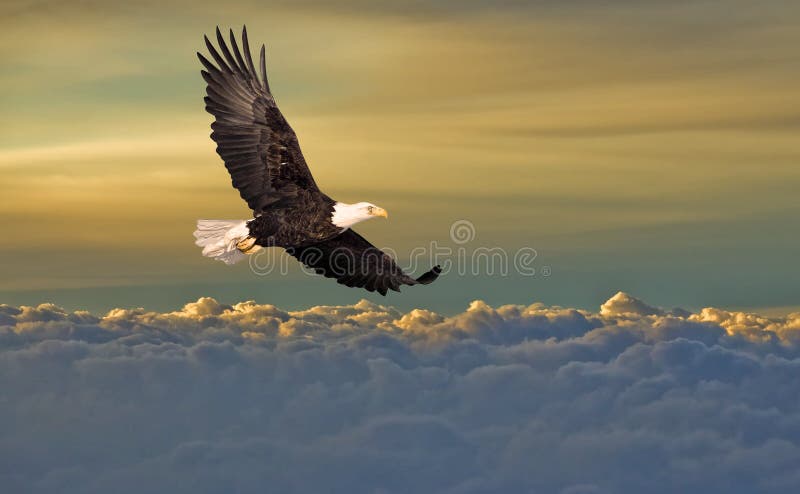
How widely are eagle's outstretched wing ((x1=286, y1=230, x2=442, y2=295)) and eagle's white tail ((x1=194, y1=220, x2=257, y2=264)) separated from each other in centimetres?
169

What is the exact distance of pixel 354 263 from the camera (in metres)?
21.5

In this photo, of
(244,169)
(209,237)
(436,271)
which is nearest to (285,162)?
(244,169)

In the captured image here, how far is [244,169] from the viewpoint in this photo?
19.7m

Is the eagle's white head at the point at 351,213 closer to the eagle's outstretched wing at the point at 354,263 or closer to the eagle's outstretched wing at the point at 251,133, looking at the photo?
the eagle's outstretched wing at the point at 251,133

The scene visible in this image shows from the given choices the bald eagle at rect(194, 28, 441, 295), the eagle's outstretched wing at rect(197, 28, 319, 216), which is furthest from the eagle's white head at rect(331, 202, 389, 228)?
the eagle's outstretched wing at rect(197, 28, 319, 216)

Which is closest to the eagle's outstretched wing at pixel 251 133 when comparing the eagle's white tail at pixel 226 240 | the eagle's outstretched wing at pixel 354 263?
the eagle's white tail at pixel 226 240

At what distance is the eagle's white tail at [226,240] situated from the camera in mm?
19719

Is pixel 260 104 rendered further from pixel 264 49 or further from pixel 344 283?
pixel 344 283

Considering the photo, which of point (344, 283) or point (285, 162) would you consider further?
point (344, 283)

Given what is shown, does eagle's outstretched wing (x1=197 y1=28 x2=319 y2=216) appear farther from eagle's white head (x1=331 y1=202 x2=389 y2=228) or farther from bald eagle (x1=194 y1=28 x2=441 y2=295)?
eagle's white head (x1=331 y1=202 x2=389 y2=228)

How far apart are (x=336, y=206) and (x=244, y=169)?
172cm

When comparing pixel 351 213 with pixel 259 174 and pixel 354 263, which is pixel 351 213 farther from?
pixel 354 263

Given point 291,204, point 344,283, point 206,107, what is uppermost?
point 206,107

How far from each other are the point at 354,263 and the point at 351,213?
2215 millimetres
